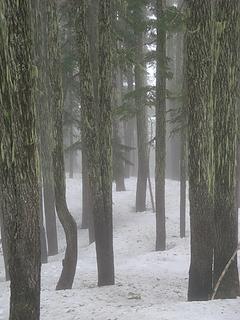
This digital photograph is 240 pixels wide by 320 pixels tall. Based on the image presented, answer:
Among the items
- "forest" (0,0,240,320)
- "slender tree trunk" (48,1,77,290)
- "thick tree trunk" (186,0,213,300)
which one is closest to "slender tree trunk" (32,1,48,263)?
"forest" (0,0,240,320)

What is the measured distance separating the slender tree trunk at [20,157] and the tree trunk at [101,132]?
13.3ft

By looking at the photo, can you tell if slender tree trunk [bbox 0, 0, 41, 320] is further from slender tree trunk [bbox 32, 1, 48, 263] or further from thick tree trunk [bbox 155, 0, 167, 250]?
slender tree trunk [bbox 32, 1, 48, 263]

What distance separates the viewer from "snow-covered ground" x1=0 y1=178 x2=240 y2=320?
792 cm

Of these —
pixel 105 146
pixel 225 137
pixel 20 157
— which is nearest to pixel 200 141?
pixel 225 137

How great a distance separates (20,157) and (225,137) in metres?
4.29

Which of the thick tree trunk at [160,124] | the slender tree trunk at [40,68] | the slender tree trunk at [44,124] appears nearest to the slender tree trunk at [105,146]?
the thick tree trunk at [160,124]

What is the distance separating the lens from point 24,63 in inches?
237

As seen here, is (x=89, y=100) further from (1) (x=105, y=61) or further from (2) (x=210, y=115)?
(2) (x=210, y=115)

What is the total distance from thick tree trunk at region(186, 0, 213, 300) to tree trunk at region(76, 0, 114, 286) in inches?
86.2

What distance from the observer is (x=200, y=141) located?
869 centimetres

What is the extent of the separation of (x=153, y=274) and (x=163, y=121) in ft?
15.9

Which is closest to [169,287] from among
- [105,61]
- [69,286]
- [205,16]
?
[69,286]

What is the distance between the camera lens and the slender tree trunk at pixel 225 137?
8.64m

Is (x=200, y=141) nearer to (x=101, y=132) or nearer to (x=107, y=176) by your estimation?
(x=101, y=132)
